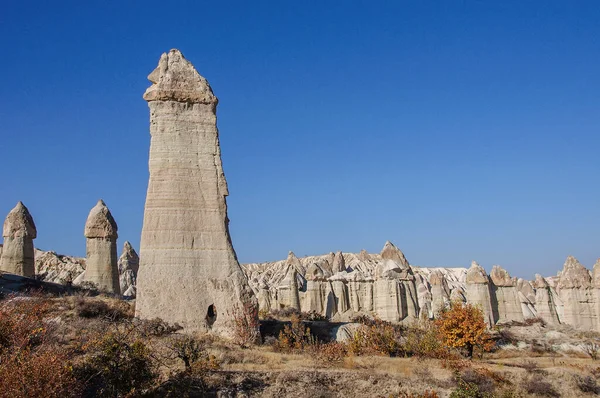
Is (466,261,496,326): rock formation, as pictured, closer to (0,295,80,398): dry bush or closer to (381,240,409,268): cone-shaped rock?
(381,240,409,268): cone-shaped rock

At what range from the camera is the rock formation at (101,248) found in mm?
26359

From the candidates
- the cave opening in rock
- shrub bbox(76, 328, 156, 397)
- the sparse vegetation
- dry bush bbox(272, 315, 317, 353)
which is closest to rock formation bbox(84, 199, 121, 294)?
the sparse vegetation

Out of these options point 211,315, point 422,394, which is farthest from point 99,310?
point 422,394

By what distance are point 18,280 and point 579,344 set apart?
76.7ft

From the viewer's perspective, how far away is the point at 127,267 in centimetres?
4912

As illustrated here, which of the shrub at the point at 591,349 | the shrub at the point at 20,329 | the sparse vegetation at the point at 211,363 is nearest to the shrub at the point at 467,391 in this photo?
the sparse vegetation at the point at 211,363

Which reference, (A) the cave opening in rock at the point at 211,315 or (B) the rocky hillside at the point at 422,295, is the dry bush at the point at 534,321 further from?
(A) the cave opening in rock at the point at 211,315

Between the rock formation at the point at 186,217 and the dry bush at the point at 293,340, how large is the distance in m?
1.37

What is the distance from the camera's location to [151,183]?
17.9 meters

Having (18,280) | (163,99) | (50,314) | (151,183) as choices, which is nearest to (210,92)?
(163,99)

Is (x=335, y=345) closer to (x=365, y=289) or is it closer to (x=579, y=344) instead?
(x=579, y=344)

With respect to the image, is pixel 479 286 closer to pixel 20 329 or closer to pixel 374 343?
pixel 374 343

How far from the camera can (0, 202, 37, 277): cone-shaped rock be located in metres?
26.8

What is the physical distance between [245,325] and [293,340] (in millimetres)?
2202
